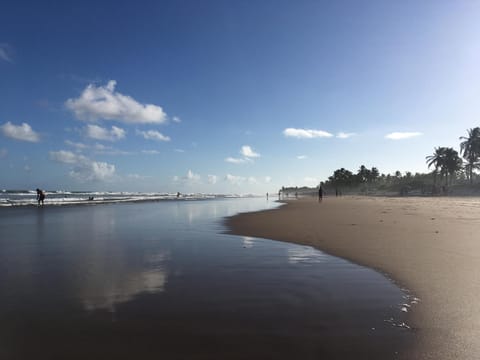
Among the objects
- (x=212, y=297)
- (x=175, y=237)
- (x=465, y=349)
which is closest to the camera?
(x=465, y=349)

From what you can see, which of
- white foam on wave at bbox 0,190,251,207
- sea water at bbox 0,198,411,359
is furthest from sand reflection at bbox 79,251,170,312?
white foam on wave at bbox 0,190,251,207

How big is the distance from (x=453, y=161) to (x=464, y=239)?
92.1 m

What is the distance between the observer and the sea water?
3211 mm

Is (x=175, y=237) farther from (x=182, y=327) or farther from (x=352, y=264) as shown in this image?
(x=182, y=327)

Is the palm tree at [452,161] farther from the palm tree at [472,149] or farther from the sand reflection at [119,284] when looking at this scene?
the sand reflection at [119,284]

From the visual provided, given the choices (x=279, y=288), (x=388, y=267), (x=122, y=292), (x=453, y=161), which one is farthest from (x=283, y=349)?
(x=453, y=161)

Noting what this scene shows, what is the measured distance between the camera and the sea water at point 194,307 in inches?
126

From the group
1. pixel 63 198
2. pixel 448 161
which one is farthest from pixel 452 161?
pixel 63 198

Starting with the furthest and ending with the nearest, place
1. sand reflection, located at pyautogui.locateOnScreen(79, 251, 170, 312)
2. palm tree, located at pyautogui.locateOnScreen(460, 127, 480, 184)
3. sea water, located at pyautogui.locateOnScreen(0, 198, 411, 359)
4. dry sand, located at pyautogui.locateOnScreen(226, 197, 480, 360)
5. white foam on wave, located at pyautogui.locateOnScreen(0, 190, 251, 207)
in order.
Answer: palm tree, located at pyautogui.locateOnScreen(460, 127, 480, 184) < white foam on wave, located at pyautogui.locateOnScreen(0, 190, 251, 207) < sand reflection, located at pyautogui.locateOnScreen(79, 251, 170, 312) < dry sand, located at pyautogui.locateOnScreen(226, 197, 480, 360) < sea water, located at pyautogui.locateOnScreen(0, 198, 411, 359)

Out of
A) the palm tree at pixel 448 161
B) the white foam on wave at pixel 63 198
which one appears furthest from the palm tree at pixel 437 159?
the white foam on wave at pixel 63 198

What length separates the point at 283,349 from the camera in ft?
10.5

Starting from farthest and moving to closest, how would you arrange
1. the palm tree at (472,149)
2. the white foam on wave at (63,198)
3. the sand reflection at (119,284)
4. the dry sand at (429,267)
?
the palm tree at (472,149) < the white foam on wave at (63,198) < the sand reflection at (119,284) < the dry sand at (429,267)

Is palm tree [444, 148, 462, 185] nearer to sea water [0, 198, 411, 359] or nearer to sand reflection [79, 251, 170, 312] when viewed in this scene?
sea water [0, 198, 411, 359]

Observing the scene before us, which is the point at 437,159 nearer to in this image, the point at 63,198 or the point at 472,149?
the point at 472,149
